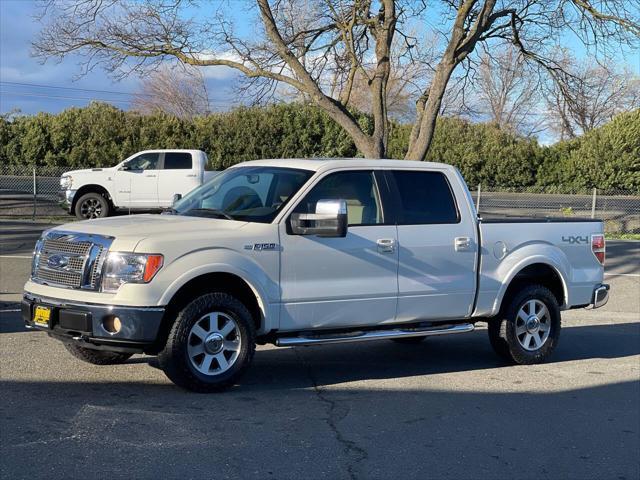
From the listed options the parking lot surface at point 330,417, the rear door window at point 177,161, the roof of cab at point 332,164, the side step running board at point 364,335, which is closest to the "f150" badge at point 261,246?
the side step running board at point 364,335

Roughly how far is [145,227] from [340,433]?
90.0 inches

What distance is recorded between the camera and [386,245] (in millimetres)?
7211

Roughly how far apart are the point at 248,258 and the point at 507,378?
2.94 m

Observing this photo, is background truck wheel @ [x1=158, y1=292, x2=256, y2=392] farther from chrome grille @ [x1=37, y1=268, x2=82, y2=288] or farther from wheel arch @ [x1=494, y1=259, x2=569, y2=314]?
wheel arch @ [x1=494, y1=259, x2=569, y2=314]

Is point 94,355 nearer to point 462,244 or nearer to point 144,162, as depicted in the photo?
point 462,244

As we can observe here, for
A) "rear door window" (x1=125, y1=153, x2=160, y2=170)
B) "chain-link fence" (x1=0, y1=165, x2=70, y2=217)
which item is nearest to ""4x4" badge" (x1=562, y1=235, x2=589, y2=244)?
"rear door window" (x1=125, y1=153, x2=160, y2=170)

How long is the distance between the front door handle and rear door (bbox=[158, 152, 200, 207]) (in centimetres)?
1540

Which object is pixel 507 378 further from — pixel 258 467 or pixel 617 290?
pixel 617 290

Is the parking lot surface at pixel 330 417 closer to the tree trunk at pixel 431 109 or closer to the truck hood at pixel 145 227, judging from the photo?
the truck hood at pixel 145 227

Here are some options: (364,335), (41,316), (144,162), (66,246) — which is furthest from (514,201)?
(41,316)

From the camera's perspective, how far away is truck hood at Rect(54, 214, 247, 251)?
20.3ft

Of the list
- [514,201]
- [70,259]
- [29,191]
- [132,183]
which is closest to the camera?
[70,259]

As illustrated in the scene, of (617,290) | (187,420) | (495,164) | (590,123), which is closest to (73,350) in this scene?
(187,420)

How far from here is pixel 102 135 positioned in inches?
1271
